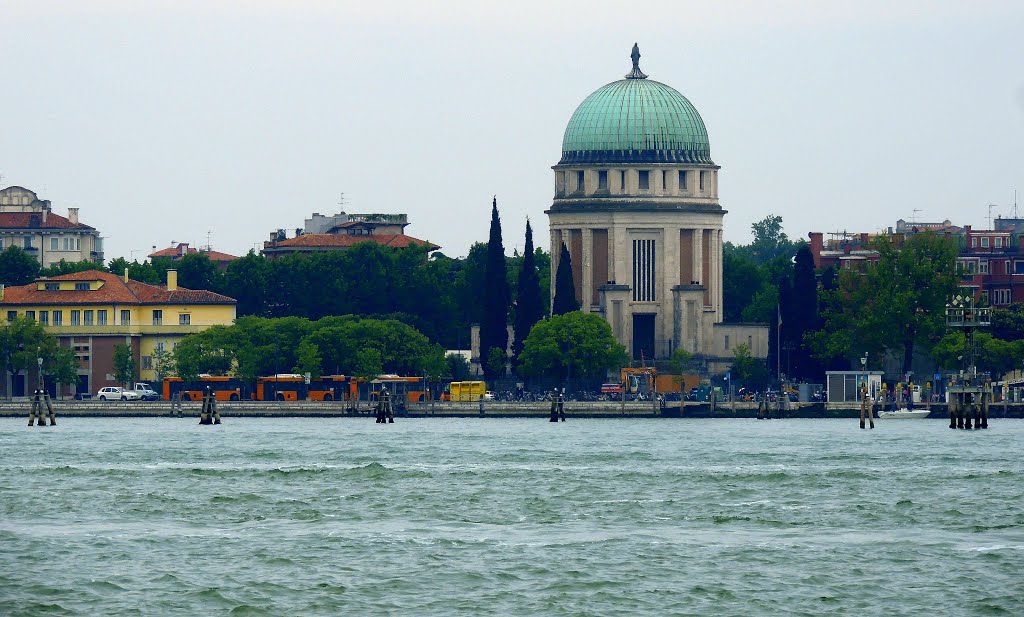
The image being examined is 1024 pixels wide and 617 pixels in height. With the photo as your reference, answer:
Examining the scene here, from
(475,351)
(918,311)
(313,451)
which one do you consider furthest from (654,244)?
(313,451)

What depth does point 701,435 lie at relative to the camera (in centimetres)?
8800

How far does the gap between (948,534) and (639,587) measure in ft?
29.3

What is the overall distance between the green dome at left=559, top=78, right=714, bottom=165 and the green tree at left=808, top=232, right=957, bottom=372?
15822 mm

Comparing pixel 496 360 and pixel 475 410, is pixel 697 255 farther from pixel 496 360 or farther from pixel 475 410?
pixel 475 410

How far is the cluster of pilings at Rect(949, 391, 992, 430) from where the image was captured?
89.9 metres

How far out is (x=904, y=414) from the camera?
103750 mm

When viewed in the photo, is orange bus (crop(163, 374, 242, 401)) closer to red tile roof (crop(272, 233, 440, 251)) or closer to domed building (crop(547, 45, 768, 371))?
domed building (crop(547, 45, 768, 371))

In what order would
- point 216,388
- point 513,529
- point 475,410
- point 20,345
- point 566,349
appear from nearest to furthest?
point 513,529 → point 475,410 → point 566,349 → point 216,388 → point 20,345

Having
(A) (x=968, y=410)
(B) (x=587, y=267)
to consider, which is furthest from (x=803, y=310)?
(A) (x=968, y=410)

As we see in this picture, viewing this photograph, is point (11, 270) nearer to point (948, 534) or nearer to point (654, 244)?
point (654, 244)

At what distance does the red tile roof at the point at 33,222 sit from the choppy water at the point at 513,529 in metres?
98.2

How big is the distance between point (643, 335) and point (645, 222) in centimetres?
547

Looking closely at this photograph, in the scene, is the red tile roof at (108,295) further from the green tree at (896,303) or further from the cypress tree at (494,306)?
the green tree at (896,303)

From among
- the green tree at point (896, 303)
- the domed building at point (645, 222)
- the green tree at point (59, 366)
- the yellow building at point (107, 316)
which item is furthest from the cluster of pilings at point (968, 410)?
the yellow building at point (107, 316)
